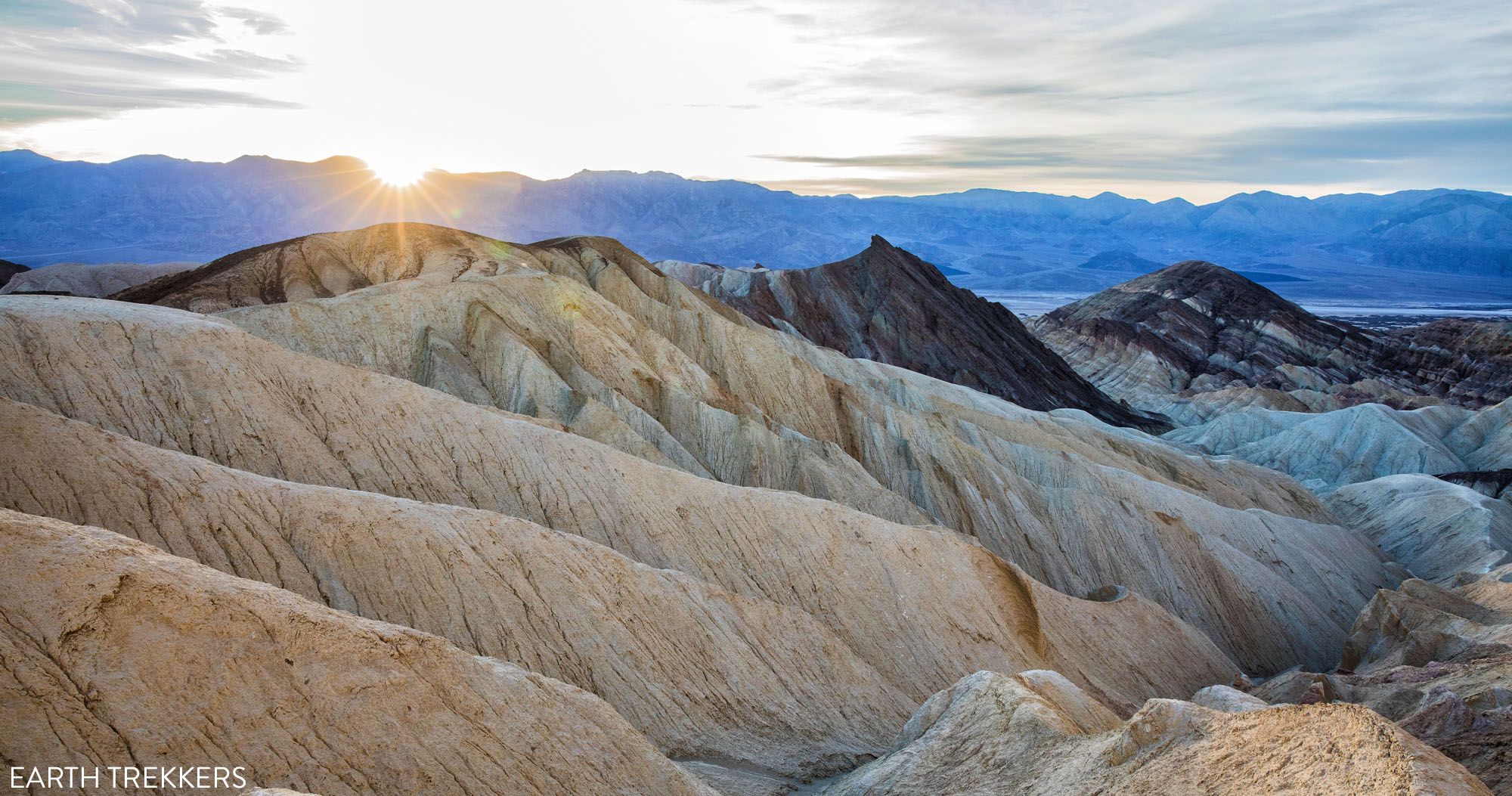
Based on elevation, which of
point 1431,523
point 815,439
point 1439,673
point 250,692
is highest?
point 250,692

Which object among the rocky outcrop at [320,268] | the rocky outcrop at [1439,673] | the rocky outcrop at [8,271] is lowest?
the rocky outcrop at [1439,673]

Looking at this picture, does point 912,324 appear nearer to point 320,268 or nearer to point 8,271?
point 320,268

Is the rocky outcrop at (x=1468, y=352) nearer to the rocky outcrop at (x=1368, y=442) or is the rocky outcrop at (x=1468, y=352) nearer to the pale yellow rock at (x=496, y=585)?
the rocky outcrop at (x=1368, y=442)

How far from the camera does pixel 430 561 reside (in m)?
15.3

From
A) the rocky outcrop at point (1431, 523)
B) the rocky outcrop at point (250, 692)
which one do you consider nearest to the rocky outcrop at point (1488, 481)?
the rocky outcrop at point (1431, 523)

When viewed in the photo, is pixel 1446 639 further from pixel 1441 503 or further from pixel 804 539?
pixel 1441 503

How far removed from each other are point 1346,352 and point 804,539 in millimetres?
92365

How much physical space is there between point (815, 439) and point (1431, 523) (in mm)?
28060

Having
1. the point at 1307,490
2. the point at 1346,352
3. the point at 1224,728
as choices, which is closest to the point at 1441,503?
the point at 1307,490

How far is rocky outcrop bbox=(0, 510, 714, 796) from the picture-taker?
327 inches

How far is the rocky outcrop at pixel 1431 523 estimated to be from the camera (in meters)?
36.4

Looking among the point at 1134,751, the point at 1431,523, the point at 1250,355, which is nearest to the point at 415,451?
the point at 1134,751

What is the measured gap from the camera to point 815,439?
107 ft

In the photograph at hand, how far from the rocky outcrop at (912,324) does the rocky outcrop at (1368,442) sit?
7.90 metres
